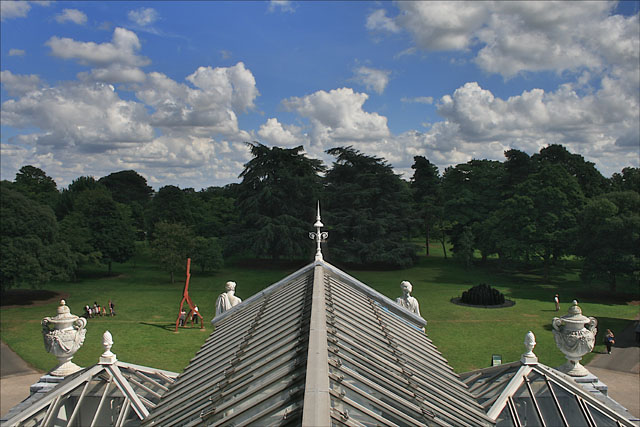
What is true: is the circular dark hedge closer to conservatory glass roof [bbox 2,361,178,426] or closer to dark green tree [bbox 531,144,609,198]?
conservatory glass roof [bbox 2,361,178,426]

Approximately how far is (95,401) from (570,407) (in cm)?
902

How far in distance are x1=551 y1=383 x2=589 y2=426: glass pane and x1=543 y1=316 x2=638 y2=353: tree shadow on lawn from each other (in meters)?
16.2

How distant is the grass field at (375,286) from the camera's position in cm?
2141

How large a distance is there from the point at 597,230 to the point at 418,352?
1234 inches

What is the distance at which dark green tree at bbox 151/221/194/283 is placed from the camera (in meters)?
40.4

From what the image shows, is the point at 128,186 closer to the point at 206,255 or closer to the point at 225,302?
the point at 206,255

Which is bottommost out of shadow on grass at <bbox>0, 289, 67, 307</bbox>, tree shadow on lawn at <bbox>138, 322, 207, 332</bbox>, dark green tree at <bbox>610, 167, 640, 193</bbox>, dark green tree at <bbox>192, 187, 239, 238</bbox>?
tree shadow on lawn at <bbox>138, 322, 207, 332</bbox>

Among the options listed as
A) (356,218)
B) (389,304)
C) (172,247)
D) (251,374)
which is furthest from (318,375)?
(356,218)

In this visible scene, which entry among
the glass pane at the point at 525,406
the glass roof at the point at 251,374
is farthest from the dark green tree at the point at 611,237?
the glass roof at the point at 251,374

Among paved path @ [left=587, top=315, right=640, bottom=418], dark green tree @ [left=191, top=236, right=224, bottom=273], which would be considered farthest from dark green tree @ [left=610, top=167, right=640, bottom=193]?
dark green tree @ [left=191, top=236, right=224, bottom=273]

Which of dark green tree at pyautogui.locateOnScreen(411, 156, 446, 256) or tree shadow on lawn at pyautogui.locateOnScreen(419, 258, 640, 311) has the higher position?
dark green tree at pyautogui.locateOnScreen(411, 156, 446, 256)

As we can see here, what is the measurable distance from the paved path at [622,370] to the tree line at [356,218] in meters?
9.93

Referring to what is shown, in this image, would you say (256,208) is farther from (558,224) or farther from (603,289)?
(603,289)

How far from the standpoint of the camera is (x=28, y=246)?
3091cm
